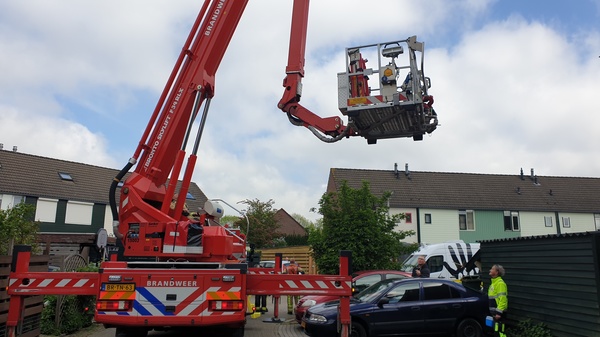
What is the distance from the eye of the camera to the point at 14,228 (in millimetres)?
9336

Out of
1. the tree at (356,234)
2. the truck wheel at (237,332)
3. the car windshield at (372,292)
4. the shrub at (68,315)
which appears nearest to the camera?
the truck wheel at (237,332)

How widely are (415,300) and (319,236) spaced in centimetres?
698

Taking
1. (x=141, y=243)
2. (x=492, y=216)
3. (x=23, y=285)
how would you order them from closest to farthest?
1. (x=23, y=285)
2. (x=141, y=243)
3. (x=492, y=216)

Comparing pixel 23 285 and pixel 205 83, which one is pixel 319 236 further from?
pixel 23 285

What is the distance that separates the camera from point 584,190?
4138 centimetres

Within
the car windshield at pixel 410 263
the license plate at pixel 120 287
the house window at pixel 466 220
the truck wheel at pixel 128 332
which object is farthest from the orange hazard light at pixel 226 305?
the house window at pixel 466 220

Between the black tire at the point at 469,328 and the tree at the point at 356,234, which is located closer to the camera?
the black tire at the point at 469,328

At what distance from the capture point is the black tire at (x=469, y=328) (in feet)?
32.6

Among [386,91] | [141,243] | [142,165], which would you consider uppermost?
[386,91]

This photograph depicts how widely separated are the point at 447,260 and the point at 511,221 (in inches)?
795

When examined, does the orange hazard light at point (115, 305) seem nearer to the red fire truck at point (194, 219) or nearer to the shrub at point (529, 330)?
the red fire truck at point (194, 219)

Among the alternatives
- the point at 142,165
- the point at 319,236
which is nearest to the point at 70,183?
the point at 319,236

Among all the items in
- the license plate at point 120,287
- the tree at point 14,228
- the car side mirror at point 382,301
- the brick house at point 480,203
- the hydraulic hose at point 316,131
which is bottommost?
the car side mirror at point 382,301

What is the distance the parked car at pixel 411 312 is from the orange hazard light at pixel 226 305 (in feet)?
11.6
